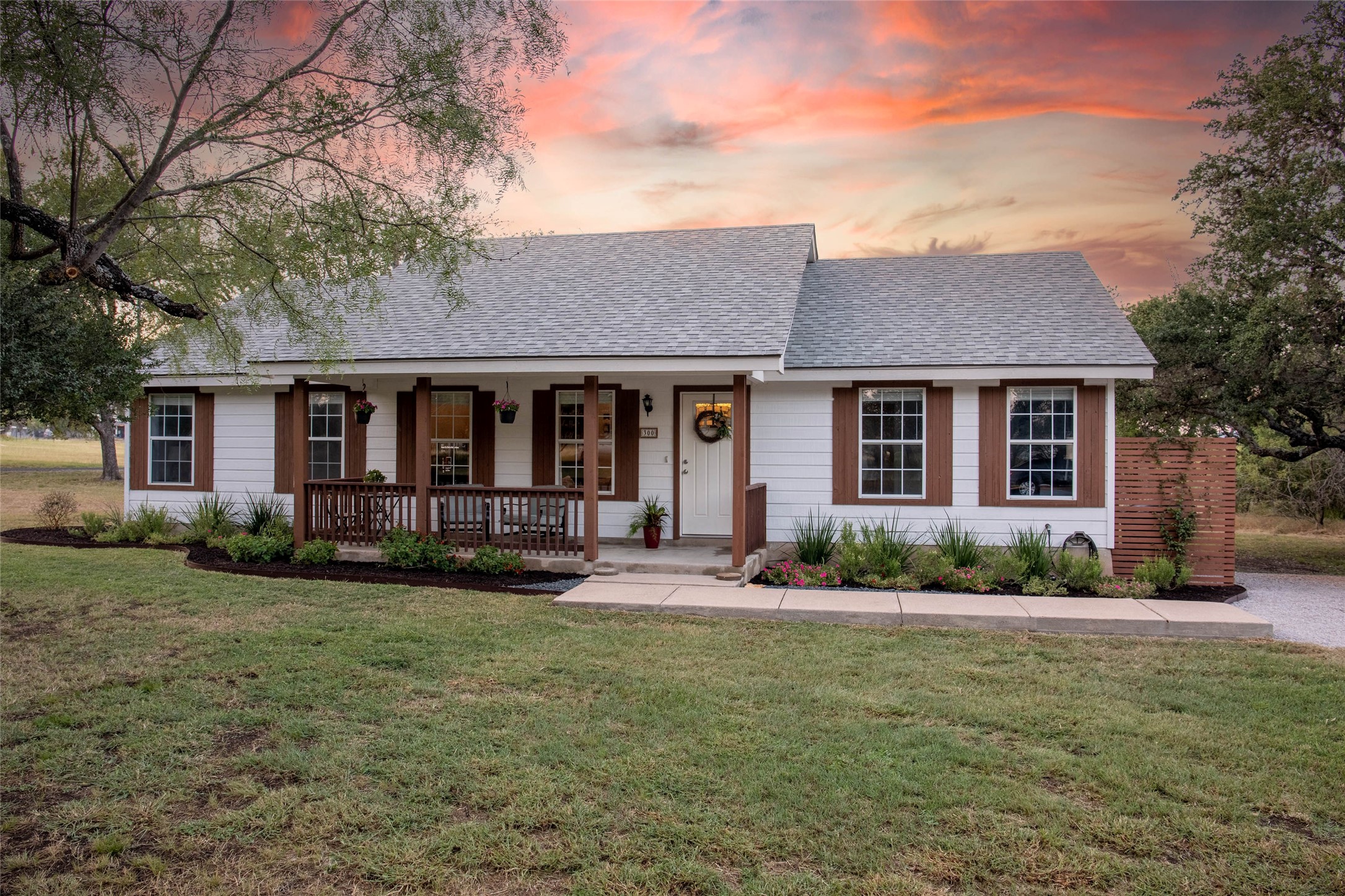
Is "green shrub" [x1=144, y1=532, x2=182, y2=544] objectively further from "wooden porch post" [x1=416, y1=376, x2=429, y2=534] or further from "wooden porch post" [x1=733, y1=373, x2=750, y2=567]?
"wooden porch post" [x1=733, y1=373, x2=750, y2=567]

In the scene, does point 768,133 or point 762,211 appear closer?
point 768,133

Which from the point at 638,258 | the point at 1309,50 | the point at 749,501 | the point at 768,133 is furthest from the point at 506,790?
the point at 1309,50

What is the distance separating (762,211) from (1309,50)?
10.0 m

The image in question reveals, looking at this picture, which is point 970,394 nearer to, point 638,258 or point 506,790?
point 638,258

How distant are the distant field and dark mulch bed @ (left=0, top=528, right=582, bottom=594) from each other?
2082cm

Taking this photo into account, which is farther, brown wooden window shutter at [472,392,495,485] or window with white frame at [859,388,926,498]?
brown wooden window shutter at [472,392,495,485]

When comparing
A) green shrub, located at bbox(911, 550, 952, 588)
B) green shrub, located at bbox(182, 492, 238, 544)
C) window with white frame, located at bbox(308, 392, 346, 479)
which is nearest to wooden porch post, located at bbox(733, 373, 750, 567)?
green shrub, located at bbox(911, 550, 952, 588)

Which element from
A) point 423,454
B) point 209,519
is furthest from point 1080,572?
point 209,519

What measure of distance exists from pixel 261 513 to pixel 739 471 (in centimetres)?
777

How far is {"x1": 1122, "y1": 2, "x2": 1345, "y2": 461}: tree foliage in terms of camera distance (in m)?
11.4

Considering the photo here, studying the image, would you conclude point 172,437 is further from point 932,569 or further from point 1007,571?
point 1007,571

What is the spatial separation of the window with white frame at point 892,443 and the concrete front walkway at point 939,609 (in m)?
2.41

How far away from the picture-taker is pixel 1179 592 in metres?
9.55

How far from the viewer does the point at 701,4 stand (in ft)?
33.4
